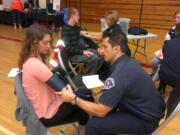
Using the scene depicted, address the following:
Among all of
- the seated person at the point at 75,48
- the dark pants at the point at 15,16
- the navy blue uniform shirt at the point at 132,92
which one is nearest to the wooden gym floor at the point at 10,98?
the navy blue uniform shirt at the point at 132,92

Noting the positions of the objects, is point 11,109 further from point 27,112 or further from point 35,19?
point 35,19

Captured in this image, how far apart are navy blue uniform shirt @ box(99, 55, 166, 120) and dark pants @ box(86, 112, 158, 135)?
0.05 meters

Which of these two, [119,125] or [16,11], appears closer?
[119,125]

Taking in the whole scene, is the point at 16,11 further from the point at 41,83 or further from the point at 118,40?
the point at 118,40

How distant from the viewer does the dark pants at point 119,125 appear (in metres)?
1.22

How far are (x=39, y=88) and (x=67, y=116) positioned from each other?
0.35 m

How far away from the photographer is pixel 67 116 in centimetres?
147

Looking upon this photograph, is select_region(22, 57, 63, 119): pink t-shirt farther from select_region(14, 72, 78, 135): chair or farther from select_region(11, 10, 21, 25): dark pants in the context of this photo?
select_region(11, 10, 21, 25): dark pants

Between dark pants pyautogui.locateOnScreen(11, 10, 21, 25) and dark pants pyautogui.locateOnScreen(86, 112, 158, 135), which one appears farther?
dark pants pyautogui.locateOnScreen(11, 10, 21, 25)

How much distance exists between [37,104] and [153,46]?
4608 mm

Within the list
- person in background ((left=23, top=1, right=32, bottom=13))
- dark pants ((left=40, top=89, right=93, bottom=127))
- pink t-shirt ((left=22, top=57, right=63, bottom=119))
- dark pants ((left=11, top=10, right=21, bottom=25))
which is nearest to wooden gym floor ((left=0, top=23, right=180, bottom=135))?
dark pants ((left=40, top=89, right=93, bottom=127))

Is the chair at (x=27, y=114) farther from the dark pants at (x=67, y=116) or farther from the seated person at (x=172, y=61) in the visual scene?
the seated person at (x=172, y=61)

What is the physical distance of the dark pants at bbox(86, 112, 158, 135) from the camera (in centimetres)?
122

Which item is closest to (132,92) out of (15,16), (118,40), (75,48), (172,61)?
(118,40)
